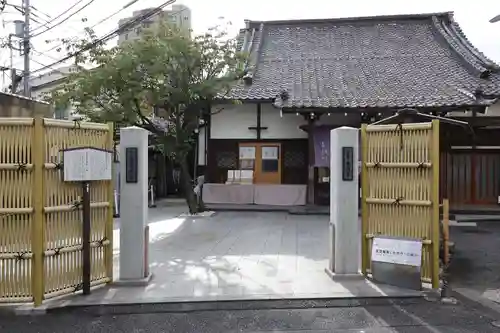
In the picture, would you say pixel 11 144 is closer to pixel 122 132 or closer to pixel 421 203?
pixel 122 132

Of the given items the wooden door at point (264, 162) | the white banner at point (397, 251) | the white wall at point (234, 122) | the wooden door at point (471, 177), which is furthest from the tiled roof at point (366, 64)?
the white banner at point (397, 251)

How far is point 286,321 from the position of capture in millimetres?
4762

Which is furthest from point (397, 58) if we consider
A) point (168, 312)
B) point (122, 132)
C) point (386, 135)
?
point (168, 312)

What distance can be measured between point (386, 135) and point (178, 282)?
11.9 feet

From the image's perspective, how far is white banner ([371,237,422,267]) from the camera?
5.73 m

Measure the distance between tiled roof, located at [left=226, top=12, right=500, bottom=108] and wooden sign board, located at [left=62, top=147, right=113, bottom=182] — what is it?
841cm

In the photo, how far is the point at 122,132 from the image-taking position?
6.03 meters

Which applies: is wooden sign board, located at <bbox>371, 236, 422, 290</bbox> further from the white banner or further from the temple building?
the temple building

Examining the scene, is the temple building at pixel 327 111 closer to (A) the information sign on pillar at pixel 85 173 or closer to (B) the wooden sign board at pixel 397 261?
(B) the wooden sign board at pixel 397 261

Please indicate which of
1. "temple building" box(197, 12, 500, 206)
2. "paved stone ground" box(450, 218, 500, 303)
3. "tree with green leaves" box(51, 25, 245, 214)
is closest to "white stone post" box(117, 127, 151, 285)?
"paved stone ground" box(450, 218, 500, 303)

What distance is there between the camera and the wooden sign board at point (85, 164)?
17.4ft

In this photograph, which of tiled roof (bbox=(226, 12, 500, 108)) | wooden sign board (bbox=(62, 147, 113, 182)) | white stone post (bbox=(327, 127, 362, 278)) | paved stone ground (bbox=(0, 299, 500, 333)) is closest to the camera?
paved stone ground (bbox=(0, 299, 500, 333))

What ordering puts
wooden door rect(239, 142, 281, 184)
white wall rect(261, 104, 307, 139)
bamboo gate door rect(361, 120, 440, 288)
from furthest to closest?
wooden door rect(239, 142, 281, 184) < white wall rect(261, 104, 307, 139) < bamboo gate door rect(361, 120, 440, 288)

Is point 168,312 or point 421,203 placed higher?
point 421,203
